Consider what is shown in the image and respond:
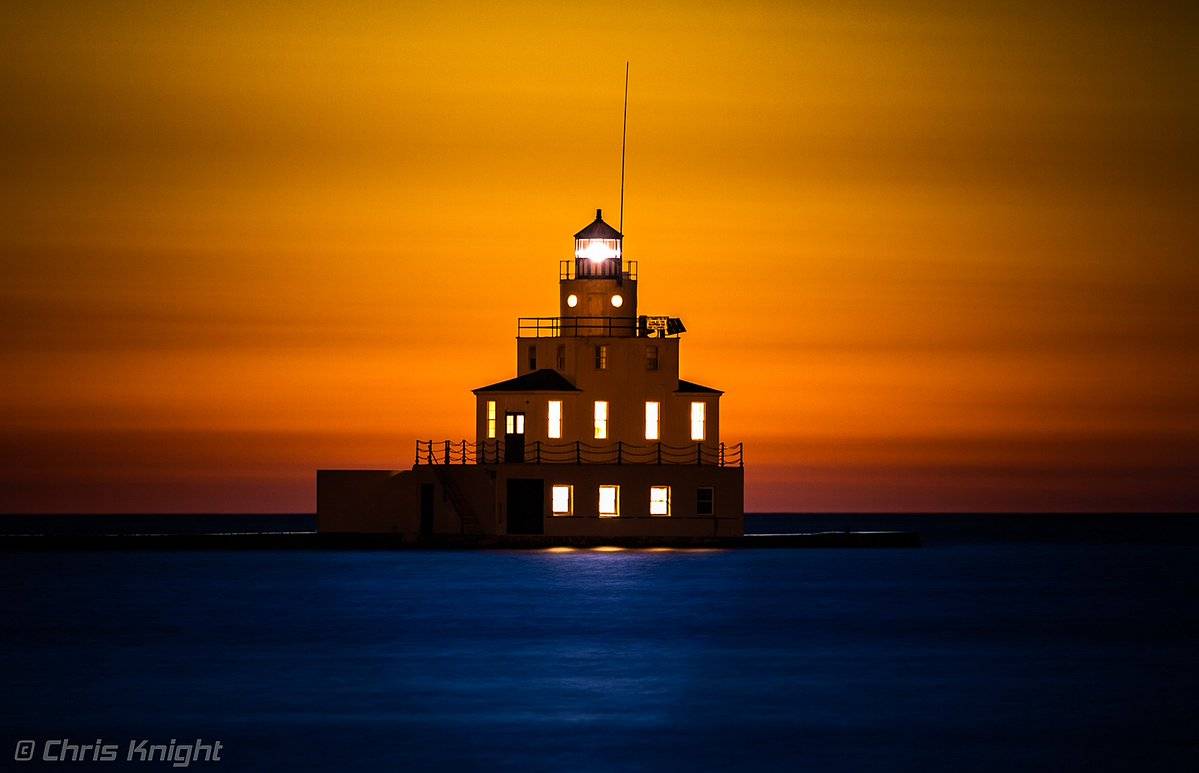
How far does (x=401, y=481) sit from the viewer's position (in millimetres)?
61531

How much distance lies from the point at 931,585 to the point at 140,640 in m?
26.3

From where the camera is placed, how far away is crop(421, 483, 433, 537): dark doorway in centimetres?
6122

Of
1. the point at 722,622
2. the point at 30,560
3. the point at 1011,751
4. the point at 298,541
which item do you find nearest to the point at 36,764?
the point at 1011,751

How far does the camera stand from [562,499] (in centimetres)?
5897

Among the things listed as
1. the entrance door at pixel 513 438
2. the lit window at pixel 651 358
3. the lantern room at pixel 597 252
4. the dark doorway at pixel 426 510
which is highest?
the lantern room at pixel 597 252

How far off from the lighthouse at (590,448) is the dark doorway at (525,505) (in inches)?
1.3

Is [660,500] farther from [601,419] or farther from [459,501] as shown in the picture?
[459,501]

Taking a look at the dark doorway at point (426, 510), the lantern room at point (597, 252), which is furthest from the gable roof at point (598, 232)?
the dark doorway at point (426, 510)

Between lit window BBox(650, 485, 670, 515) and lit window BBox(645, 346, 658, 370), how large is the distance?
4020 millimetres

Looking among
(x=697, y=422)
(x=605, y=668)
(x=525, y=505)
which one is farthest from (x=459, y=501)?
(x=605, y=668)

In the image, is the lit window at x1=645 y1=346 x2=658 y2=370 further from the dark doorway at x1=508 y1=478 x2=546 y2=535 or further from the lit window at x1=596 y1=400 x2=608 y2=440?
the dark doorway at x1=508 y1=478 x2=546 y2=535

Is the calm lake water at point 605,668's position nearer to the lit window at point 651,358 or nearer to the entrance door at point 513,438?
the entrance door at point 513,438

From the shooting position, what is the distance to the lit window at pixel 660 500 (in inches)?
2330

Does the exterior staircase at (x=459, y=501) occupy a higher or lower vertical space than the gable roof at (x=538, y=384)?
lower
